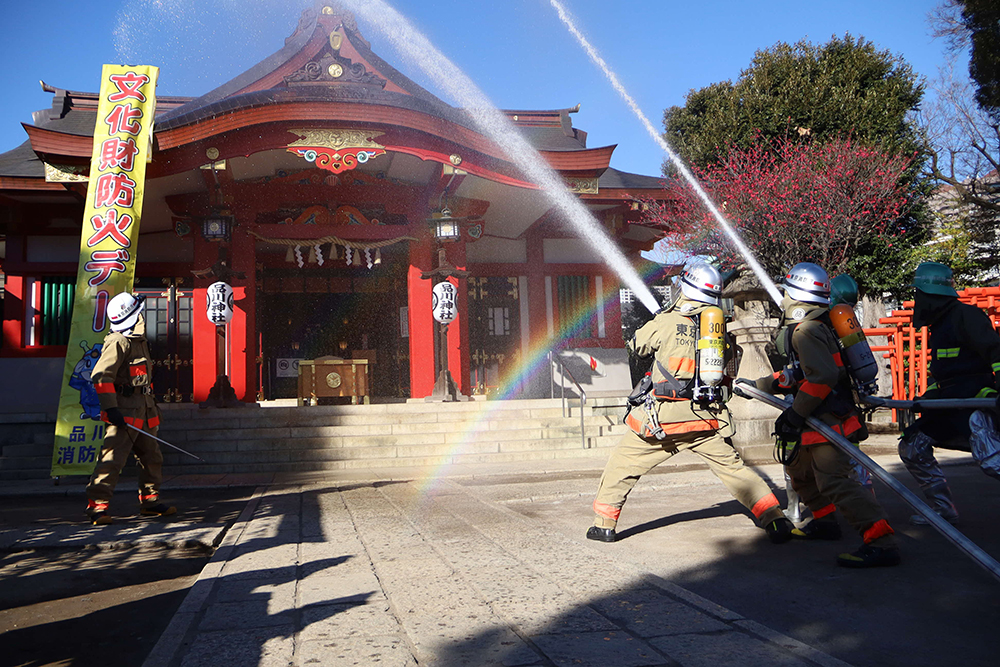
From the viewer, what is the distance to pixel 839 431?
414cm

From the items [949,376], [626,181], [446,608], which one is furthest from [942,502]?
[626,181]

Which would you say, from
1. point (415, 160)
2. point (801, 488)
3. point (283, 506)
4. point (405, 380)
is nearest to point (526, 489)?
point (283, 506)

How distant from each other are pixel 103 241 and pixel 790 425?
8932 mm

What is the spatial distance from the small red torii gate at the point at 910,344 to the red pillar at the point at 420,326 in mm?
7551

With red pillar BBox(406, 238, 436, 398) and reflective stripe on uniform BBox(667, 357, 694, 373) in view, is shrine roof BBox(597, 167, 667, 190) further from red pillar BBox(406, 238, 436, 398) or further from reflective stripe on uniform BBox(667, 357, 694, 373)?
reflective stripe on uniform BBox(667, 357, 694, 373)

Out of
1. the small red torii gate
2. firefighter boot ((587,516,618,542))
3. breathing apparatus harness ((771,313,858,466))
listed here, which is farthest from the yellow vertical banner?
the small red torii gate

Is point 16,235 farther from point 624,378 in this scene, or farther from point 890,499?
point 890,499

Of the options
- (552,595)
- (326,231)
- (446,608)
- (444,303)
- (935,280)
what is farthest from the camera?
(326,231)

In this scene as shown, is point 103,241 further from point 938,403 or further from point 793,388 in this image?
point 938,403

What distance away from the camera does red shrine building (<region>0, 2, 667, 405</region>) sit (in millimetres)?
11578

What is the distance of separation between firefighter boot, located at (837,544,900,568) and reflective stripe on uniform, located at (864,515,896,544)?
45 mm

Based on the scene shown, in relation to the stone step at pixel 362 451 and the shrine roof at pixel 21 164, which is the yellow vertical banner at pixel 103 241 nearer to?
the stone step at pixel 362 451

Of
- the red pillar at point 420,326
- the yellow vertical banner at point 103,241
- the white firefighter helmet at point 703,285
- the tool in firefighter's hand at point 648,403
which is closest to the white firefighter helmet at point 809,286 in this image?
the white firefighter helmet at point 703,285

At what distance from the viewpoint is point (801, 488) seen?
450 centimetres
